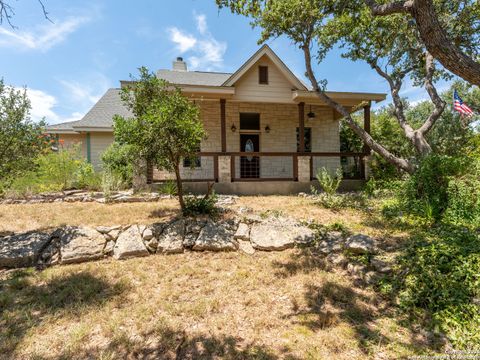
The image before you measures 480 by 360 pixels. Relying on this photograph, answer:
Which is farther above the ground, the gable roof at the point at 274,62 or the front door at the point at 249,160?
the gable roof at the point at 274,62

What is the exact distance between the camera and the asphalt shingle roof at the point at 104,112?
1201 cm

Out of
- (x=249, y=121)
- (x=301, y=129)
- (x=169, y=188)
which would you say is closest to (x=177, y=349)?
(x=169, y=188)

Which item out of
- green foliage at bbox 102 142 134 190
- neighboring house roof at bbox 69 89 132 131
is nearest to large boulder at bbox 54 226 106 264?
green foliage at bbox 102 142 134 190

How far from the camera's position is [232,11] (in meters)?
6.95

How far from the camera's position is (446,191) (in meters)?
5.38

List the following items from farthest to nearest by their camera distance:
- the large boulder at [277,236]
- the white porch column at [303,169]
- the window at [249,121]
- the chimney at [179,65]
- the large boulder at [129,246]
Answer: the chimney at [179,65] < the window at [249,121] < the white porch column at [303,169] < the large boulder at [277,236] < the large boulder at [129,246]

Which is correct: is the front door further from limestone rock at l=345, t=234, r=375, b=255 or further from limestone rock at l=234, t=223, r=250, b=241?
limestone rock at l=345, t=234, r=375, b=255

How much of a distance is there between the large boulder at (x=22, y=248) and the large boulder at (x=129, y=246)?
51.7 inches

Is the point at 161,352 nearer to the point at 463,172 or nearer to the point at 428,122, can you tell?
the point at 463,172

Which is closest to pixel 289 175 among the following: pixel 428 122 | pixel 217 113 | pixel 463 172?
pixel 217 113

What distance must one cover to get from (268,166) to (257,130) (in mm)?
1745

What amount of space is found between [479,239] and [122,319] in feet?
17.2

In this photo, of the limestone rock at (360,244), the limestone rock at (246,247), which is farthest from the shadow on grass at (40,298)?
the limestone rock at (360,244)

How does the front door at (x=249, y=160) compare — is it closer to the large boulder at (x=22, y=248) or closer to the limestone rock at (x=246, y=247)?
the limestone rock at (x=246, y=247)
